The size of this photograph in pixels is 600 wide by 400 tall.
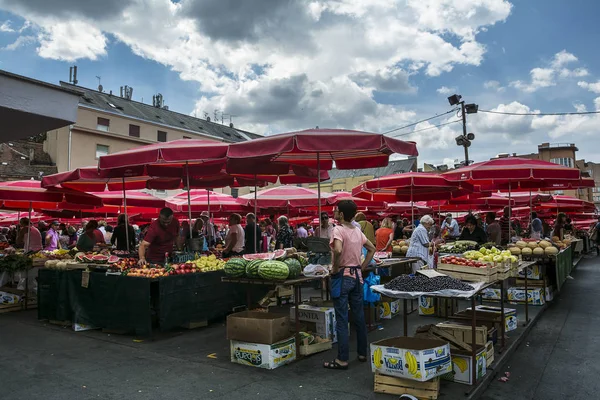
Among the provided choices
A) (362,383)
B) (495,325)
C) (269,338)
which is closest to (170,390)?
(269,338)

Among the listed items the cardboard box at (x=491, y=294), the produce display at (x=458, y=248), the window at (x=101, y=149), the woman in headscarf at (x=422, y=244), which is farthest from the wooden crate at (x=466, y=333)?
the window at (x=101, y=149)

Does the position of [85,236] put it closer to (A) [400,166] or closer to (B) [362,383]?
(B) [362,383]

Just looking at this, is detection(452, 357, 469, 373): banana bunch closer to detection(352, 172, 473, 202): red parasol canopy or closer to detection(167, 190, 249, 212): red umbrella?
detection(352, 172, 473, 202): red parasol canopy

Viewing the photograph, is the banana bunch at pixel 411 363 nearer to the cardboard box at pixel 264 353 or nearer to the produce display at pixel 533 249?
the cardboard box at pixel 264 353

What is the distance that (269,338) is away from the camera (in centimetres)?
523

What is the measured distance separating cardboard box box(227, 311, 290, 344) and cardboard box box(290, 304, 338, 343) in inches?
30.7

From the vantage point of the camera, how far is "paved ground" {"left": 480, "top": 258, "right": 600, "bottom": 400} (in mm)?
4527

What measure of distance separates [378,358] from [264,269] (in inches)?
72.2

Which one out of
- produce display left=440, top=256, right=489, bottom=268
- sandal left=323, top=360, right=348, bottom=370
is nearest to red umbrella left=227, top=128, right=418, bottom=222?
produce display left=440, top=256, right=489, bottom=268

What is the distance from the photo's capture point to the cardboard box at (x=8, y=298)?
8.92m

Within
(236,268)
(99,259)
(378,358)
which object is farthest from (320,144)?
(99,259)

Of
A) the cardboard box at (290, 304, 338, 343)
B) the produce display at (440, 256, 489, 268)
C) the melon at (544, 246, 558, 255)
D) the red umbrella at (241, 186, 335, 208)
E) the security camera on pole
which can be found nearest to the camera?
the produce display at (440, 256, 489, 268)

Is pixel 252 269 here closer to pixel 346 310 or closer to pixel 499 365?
pixel 346 310

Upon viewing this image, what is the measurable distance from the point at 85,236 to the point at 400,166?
5979 centimetres
